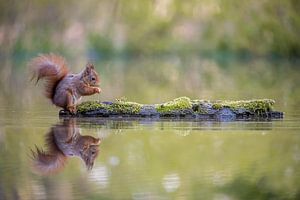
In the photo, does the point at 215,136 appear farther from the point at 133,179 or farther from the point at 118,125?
the point at 133,179

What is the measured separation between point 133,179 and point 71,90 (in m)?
7.26

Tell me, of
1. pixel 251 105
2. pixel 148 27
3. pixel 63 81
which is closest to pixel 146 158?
pixel 251 105

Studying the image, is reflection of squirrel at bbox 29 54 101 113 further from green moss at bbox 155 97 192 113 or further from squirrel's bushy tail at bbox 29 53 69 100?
green moss at bbox 155 97 192 113

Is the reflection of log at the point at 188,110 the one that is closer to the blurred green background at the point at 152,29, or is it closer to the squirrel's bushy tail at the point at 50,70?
the squirrel's bushy tail at the point at 50,70

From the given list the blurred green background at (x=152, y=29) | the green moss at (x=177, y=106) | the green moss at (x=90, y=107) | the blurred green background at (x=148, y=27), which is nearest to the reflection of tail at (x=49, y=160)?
the green moss at (x=90, y=107)

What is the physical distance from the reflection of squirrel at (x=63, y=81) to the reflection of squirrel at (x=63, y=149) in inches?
37.3

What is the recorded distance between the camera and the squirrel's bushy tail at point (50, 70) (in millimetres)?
19797

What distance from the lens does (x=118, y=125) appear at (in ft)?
61.3

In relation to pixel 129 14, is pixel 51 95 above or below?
below

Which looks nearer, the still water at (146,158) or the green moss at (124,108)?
the still water at (146,158)

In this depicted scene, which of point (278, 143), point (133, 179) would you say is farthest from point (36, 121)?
point (133, 179)

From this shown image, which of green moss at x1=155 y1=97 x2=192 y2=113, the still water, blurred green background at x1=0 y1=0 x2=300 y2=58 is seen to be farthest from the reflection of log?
blurred green background at x1=0 y1=0 x2=300 y2=58

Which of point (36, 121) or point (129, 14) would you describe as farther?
point (129, 14)

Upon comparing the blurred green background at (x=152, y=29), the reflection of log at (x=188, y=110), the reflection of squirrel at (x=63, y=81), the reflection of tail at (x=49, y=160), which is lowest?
the reflection of tail at (x=49, y=160)
